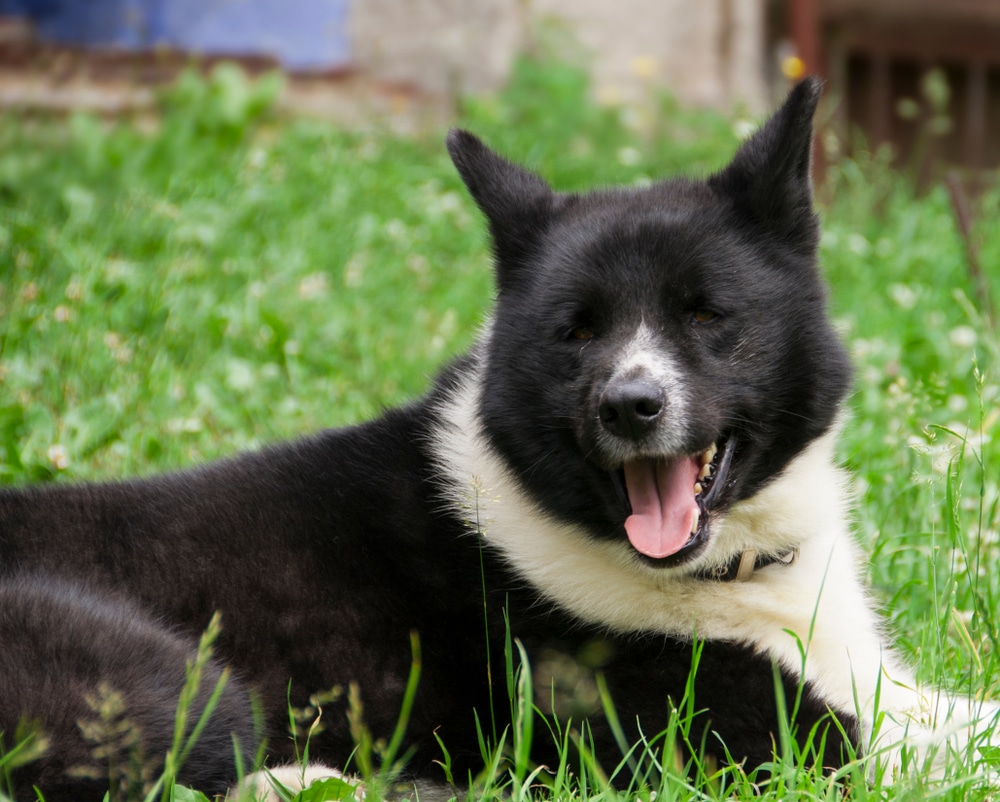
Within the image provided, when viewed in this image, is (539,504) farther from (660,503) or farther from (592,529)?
(660,503)

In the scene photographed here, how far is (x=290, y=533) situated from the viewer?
2752 millimetres

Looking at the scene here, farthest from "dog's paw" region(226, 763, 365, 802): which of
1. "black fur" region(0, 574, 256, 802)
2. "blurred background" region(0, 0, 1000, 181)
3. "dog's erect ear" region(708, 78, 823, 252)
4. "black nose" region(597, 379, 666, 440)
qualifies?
"blurred background" region(0, 0, 1000, 181)

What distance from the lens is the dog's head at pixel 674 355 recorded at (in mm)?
2541

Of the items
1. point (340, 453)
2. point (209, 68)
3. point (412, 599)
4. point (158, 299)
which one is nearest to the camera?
point (412, 599)

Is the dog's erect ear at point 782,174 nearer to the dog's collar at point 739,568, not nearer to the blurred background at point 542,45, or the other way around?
the dog's collar at point 739,568

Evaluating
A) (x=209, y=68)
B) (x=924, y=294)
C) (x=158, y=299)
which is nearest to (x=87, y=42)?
(x=209, y=68)

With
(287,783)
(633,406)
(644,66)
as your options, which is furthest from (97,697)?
(644,66)

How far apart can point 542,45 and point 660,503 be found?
6468mm

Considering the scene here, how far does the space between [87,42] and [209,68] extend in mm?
795

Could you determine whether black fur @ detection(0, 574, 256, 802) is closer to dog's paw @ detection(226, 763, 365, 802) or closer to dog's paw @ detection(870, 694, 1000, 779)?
dog's paw @ detection(226, 763, 365, 802)

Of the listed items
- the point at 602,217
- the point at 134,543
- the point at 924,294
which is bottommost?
the point at 924,294

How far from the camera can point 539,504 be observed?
A: 2773 millimetres

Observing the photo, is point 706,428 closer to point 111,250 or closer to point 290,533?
point 290,533

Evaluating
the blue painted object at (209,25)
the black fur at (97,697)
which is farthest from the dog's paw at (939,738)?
the blue painted object at (209,25)
